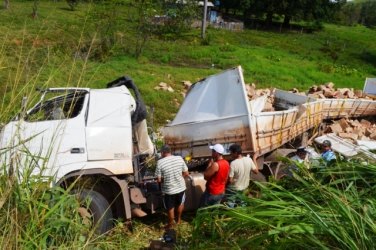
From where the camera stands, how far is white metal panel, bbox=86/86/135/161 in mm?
6449

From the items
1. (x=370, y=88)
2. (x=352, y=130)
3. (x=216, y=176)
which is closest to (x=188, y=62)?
(x=370, y=88)

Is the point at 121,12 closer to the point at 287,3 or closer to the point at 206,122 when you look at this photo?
the point at 206,122

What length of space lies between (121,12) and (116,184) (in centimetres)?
1898

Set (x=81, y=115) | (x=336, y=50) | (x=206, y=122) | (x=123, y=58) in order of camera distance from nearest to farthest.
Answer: (x=81, y=115) < (x=206, y=122) < (x=123, y=58) < (x=336, y=50)

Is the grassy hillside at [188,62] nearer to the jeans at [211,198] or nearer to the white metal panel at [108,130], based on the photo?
the white metal panel at [108,130]

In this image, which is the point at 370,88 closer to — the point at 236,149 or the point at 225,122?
the point at 225,122

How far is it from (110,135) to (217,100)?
2318mm

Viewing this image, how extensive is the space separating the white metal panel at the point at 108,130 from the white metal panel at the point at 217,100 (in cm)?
167

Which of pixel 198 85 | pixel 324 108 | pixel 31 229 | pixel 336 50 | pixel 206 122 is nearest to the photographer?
pixel 31 229

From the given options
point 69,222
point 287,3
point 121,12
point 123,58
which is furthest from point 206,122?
point 287,3

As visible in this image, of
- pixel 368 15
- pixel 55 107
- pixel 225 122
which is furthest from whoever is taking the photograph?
pixel 368 15

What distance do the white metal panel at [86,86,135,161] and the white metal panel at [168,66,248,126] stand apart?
1672 mm

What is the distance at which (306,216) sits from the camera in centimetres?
316

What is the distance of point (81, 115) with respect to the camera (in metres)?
6.55
